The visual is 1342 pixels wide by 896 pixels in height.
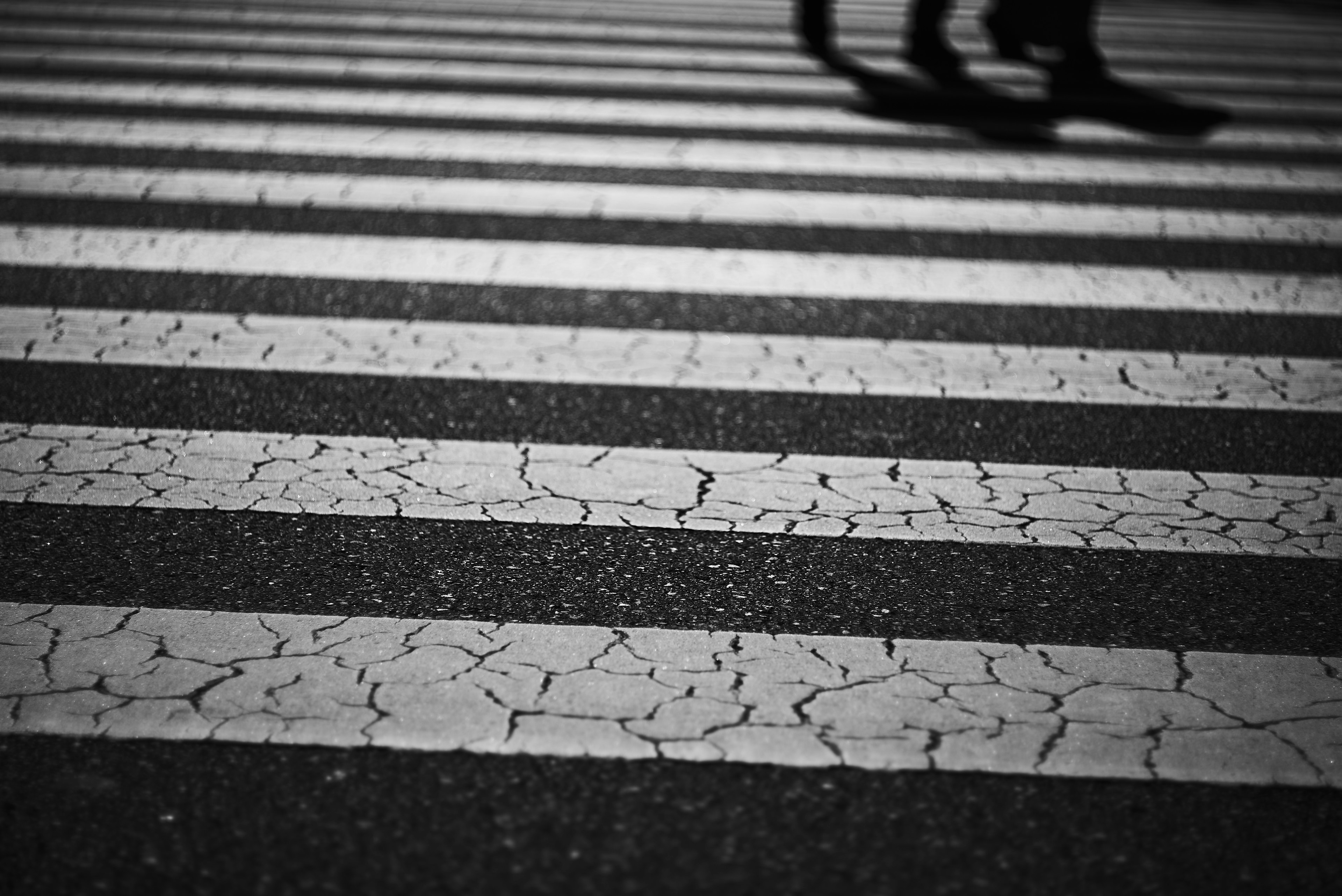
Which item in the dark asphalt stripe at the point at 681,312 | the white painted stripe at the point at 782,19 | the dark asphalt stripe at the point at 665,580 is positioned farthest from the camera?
the white painted stripe at the point at 782,19

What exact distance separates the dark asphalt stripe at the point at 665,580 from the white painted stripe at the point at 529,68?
5.37m

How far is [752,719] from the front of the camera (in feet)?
8.35

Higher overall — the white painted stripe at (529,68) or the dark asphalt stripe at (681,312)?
the white painted stripe at (529,68)

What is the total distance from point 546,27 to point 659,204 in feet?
15.6

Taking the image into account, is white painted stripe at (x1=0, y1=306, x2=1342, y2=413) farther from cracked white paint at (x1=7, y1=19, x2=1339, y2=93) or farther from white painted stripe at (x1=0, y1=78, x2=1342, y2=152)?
cracked white paint at (x1=7, y1=19, x2=1339, y2=93)

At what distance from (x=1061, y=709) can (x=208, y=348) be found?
2.93 m

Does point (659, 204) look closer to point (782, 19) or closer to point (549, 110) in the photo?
point (549, 110)

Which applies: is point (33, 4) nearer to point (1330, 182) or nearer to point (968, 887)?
point (1330, 182)

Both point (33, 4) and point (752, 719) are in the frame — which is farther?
point (33, 4)

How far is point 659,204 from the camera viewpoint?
600 centimetres

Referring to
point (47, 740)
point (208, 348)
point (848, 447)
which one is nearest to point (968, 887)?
point (47, 740)

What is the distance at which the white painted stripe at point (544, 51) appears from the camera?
893 centimetres

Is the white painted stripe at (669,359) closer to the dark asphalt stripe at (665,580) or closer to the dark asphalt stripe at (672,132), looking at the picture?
the dark asphalt stripe at (665,580)

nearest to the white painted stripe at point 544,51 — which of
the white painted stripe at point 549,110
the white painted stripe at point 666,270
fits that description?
the white painted stripe at point 549,110
